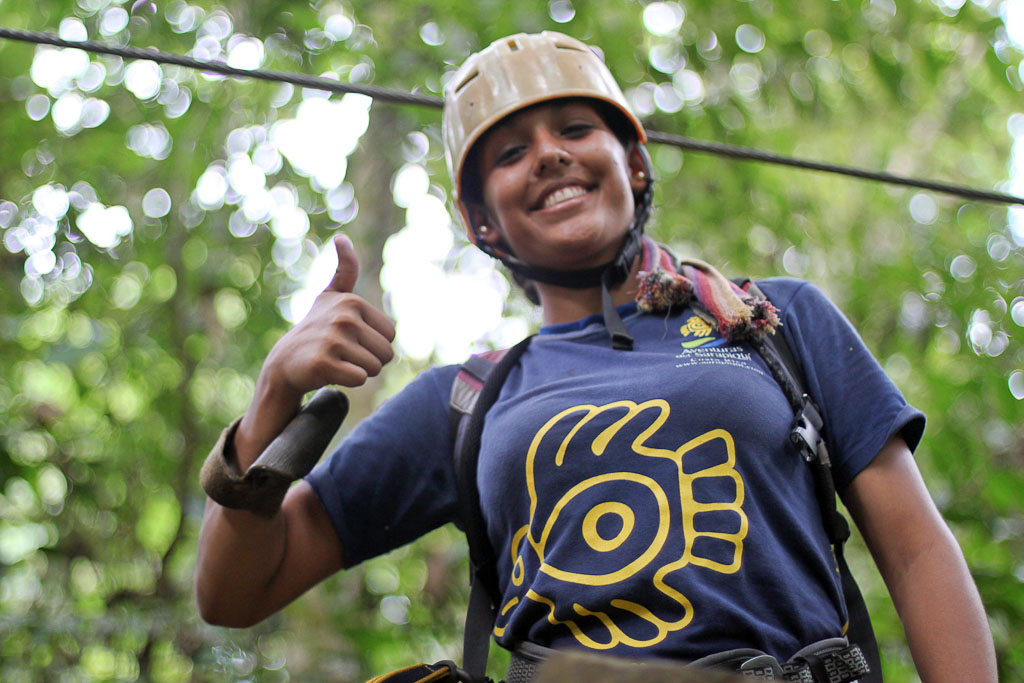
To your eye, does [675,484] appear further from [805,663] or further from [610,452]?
[805,663]

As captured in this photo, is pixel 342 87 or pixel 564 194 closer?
pixel 564 194

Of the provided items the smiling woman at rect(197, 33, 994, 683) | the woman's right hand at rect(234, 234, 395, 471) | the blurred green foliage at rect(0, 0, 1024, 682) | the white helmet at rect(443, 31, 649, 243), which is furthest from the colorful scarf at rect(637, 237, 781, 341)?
the blurred green foliage at rect(0, 0, 1024, 682)

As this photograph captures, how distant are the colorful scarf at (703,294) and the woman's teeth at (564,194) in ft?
0.63

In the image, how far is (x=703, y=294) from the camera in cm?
165

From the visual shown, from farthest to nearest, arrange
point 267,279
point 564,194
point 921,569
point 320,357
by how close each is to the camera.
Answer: point 267,279 → point 564,194 → point 320,357 → point 921,569

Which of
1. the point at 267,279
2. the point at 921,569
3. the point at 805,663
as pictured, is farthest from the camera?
the point at 267,279

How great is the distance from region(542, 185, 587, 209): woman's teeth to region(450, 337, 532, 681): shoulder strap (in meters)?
0.32

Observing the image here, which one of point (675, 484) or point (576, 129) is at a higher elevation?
point (576, 129)

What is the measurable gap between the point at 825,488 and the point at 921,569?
0.18 metres

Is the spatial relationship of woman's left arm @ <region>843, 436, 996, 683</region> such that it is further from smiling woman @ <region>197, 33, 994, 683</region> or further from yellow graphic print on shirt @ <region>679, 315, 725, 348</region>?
yellow graphic print on shirt @ <region>679, 315, 725, 348</region>

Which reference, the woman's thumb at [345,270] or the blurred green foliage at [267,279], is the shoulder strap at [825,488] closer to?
the woman's thumb at [345,270]

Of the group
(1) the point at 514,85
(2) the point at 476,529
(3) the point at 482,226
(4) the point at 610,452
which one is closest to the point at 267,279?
(3) the point at 482,226

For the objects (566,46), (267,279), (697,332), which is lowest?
(267,279)

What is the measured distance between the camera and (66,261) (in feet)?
10.2
